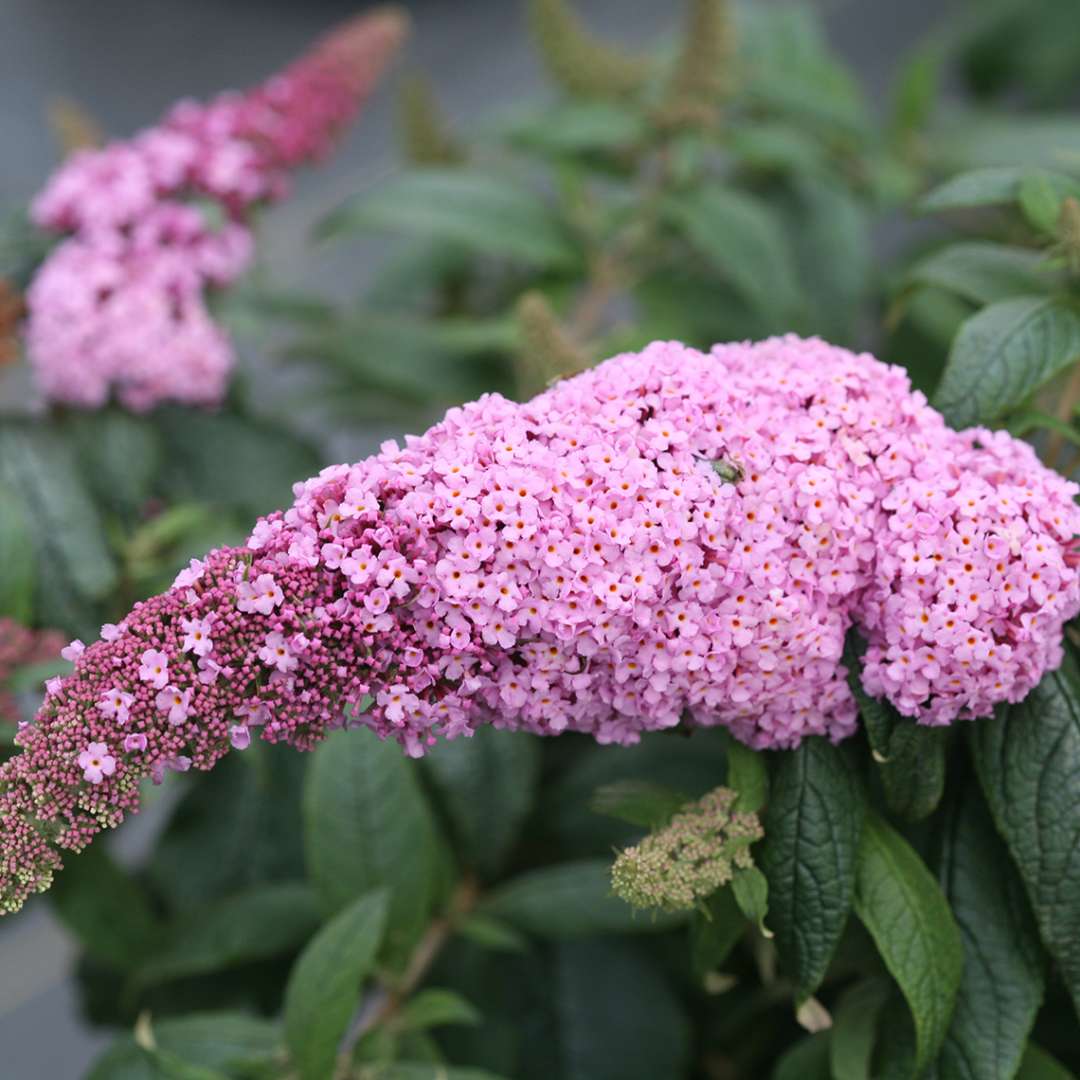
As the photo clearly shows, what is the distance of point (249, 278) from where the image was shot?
1541 millimetres

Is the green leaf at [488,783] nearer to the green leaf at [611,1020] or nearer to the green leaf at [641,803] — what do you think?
the green leaf at [611,1020]

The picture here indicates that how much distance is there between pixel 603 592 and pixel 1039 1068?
463 millimetres

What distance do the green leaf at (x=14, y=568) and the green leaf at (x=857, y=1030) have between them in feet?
2.29

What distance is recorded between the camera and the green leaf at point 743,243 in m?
1.36

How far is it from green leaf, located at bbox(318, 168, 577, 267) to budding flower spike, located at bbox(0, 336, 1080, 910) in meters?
0.66

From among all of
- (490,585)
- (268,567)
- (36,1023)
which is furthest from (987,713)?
(36,1023)

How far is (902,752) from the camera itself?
788 mm

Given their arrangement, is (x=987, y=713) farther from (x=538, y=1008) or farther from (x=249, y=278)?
(x=249, y=278)

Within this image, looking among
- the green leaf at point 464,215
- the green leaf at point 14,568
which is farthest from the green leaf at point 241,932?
the green leaf at point 464,215

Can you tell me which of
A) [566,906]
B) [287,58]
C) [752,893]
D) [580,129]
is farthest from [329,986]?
[287,58]

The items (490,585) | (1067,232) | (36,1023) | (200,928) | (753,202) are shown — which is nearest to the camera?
(490,585)

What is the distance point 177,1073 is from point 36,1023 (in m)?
1.14

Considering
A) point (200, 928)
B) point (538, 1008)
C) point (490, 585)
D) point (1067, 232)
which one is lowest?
point (538, 1008)

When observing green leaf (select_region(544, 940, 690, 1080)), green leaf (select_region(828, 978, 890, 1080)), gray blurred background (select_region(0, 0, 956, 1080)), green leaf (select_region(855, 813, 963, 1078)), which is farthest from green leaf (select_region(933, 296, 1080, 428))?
gray blurred background (select_region(0, 0, 956, 1080))
